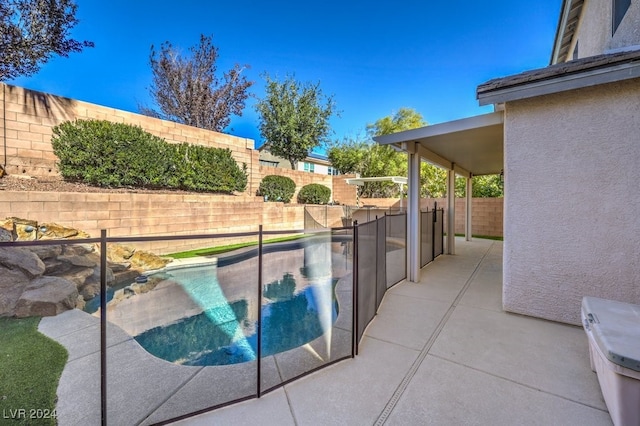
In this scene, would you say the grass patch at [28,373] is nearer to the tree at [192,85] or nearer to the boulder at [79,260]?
the boulder at [79,260]

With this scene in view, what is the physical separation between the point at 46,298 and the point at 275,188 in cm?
1121

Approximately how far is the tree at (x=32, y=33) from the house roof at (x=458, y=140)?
9.79 metres

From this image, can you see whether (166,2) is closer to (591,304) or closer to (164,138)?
(164,138)

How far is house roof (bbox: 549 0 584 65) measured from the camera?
8250 millimetres

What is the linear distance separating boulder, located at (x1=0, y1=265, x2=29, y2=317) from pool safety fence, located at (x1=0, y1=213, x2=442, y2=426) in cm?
47

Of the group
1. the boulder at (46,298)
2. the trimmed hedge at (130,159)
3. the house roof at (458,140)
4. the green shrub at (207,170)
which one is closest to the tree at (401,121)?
the green shrub at (207,170)

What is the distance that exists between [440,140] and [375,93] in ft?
58.8

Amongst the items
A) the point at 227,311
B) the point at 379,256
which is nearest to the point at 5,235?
the point at 227,311

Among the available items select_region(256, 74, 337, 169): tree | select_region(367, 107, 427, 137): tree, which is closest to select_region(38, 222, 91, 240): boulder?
select_region(256, 74, 337, 169): tree

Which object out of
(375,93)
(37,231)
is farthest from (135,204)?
(375,93)

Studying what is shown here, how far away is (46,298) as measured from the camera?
4.53 metres

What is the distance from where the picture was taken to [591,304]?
2699mm

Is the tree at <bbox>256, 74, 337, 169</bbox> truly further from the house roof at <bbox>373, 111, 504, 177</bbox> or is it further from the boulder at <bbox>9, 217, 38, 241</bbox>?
the boulder at <bbox>9, 217, 38, 241</bbox>

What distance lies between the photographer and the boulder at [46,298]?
4.39 metres
